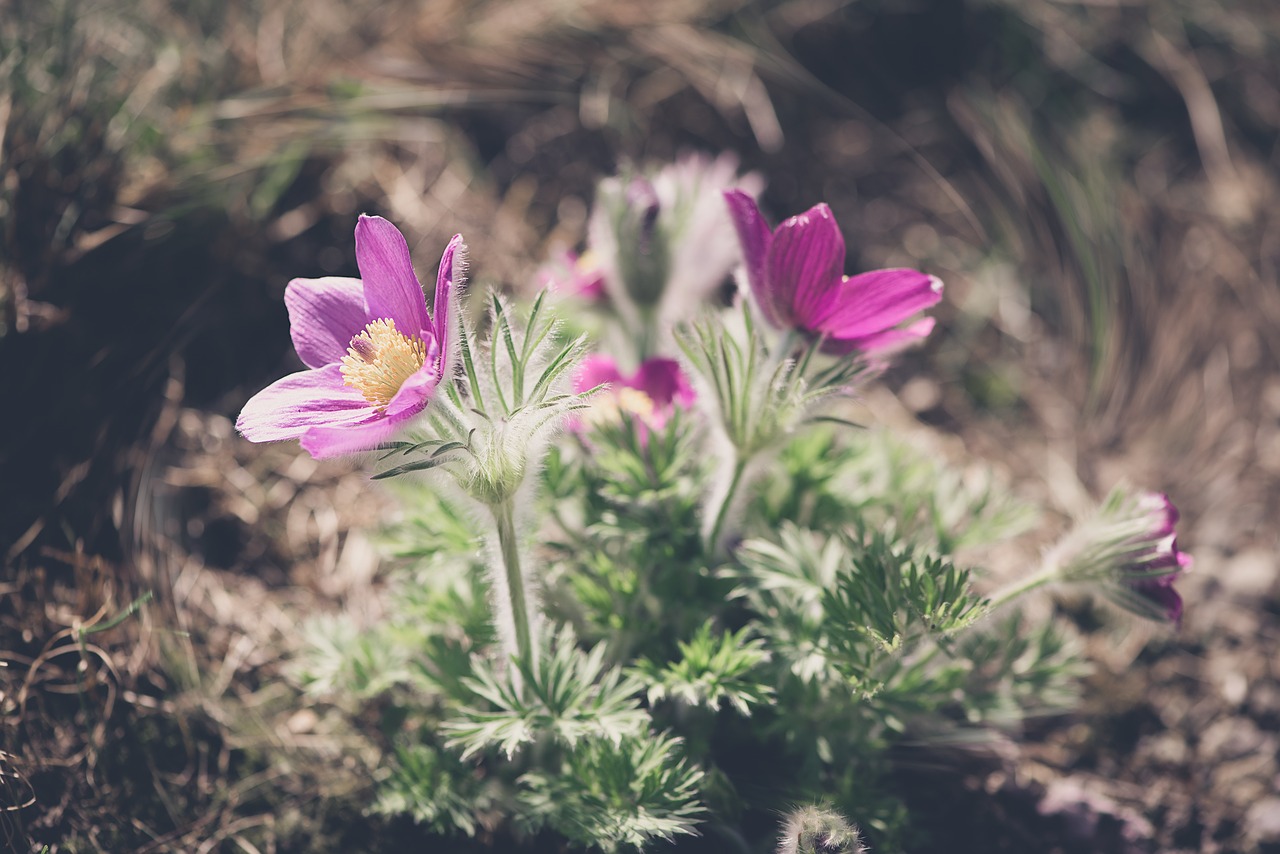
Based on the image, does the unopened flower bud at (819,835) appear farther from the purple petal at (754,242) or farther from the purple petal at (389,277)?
the purple petal at (389,277)

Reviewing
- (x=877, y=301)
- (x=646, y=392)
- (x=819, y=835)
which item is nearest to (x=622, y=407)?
(x=646, y=392)

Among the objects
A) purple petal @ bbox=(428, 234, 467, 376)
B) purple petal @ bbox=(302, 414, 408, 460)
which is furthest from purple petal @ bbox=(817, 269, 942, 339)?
purple petal @ bbox=(302, 414, 408, 460)

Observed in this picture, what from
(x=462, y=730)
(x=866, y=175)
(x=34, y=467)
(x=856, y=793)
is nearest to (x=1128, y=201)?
(x=866, y=175)

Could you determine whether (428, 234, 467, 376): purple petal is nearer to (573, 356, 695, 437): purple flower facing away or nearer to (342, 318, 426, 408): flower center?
(342, 318, 426, 408): flower center

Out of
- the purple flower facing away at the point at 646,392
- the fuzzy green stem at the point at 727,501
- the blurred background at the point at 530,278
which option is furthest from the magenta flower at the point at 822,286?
the blurred background at the point at 530,278

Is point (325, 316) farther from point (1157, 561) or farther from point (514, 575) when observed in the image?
point (1157, 561)

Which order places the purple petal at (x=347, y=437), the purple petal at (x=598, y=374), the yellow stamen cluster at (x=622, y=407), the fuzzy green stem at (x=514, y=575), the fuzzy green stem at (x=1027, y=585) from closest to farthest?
the purple petal at (x=347, y=437) < the fuzzy green stem at (x=514, y=575) < the fuzzy green stem at (x=1027, y=585) < the yellow stamen cluster at (x=622, y=407) < the purple petal at (x=598, y=374)

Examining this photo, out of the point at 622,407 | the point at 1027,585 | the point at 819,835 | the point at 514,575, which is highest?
the point at 622,407
